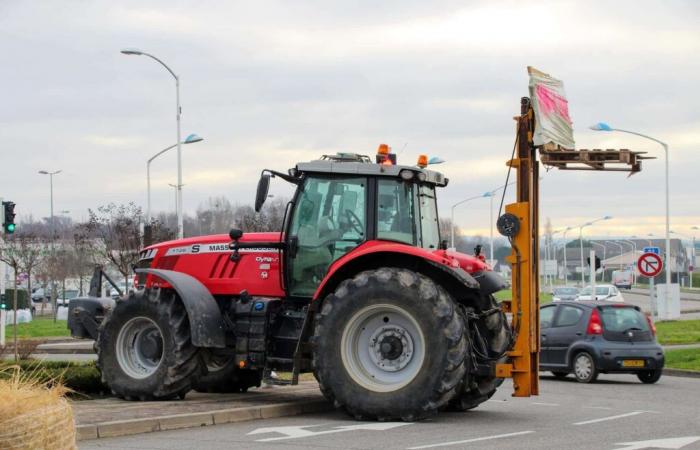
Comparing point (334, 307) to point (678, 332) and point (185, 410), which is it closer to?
point (185, 410)

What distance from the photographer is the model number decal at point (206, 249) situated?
47.6 ft

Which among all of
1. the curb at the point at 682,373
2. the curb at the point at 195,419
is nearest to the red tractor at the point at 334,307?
the curb at the point at 195,419

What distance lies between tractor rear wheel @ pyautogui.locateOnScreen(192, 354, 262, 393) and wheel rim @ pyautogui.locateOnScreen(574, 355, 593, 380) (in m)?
7.78

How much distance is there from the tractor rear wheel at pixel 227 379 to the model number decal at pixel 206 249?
1476 millimetres

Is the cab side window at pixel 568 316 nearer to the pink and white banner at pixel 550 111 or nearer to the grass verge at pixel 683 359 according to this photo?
the grass verge at pixel 683 359

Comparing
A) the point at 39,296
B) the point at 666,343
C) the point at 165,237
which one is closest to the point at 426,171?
the point at 666,343

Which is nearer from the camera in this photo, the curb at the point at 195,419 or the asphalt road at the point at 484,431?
the asphalt road at the point at 484,431

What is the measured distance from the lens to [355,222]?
44.7 feet

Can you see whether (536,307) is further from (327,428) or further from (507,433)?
(327,428)

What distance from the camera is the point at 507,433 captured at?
12.0 m

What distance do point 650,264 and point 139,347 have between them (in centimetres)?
1980

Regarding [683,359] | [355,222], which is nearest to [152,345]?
[355,222]

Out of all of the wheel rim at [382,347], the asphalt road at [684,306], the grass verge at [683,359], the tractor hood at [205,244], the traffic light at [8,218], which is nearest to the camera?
the wheel rim at [382,347]

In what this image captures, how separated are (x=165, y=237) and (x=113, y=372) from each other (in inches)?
1286
